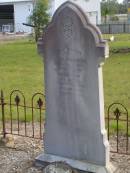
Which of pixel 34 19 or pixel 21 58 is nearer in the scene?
pixel 21 58

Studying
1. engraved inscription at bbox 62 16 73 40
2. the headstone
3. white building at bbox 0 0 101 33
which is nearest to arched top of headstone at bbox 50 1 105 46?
the headstone

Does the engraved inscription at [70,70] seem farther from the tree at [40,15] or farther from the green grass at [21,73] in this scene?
the tree at [40,15]

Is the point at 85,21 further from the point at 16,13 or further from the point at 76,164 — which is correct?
the point at 16,13

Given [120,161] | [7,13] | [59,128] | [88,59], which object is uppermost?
[7,13]

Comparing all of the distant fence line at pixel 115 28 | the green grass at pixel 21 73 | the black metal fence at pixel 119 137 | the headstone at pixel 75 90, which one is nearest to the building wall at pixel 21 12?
the distant fence line at pixel 115 28

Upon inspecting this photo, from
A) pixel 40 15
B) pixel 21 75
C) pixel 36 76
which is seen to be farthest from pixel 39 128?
pixel 40 15

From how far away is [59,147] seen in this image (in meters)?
6.03

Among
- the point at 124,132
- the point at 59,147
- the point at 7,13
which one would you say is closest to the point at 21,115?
the point at 124,132

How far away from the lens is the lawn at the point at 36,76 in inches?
443

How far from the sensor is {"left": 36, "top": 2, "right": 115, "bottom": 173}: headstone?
549 cm

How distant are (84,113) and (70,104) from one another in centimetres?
22

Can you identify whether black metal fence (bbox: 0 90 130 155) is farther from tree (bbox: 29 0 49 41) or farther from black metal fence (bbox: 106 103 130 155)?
tree (bbox: 29 0 49 41)

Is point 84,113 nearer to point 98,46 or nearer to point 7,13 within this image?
point 98,46

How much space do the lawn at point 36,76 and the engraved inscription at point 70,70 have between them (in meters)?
4.07
